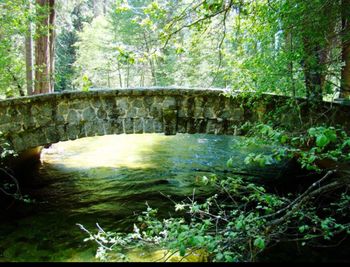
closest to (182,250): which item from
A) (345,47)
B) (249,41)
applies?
(249,41)

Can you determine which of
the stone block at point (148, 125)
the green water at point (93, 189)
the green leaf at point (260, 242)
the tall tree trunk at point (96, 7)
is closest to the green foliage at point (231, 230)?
the green leaf at point (260, 242)

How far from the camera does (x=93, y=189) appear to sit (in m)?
7.45

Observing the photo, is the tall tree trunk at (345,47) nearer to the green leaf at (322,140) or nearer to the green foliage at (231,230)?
the green foliage at (231,230)

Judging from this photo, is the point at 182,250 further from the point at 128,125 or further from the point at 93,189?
the point at 93,189

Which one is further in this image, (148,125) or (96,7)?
(96,7)

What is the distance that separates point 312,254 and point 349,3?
3.43 metres

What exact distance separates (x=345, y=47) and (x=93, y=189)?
18.7 ft

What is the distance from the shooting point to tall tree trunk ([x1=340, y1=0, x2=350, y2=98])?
14.4 ft

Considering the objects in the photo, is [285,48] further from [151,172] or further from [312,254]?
[151,172]

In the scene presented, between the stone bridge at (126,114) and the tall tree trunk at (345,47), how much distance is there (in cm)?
152

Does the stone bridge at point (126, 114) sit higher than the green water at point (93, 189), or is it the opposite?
the stone bridge at point (126, 114)

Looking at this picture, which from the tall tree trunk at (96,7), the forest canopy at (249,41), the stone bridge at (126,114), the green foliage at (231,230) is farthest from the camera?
the tall tree trunk at (96,7)

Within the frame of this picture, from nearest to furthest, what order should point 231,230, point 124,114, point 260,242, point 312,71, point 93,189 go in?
1. point 260,242
2. point 231,230
3. point 312,71
4. point 124,114
5. point 93,189

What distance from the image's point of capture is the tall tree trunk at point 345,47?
4.38 metres
